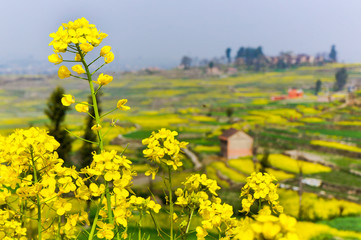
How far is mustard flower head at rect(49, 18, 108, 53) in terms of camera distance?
40.8 inches

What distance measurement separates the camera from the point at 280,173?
1661 centimetres

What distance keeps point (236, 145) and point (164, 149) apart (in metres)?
16.9

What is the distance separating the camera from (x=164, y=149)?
1.24m

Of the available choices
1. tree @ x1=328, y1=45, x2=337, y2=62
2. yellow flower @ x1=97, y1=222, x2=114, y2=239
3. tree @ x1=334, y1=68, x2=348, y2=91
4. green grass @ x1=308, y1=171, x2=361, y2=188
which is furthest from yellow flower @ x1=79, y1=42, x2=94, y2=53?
tree @ x1=328, y1=45, x2=337, y2=62

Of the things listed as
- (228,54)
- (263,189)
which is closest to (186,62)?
(228,54)

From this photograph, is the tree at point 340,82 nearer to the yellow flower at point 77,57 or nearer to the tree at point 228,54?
the tree at point 228,54

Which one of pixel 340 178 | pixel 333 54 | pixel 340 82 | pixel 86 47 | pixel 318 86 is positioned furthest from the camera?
pixel 333 54

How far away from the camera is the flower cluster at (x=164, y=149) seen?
4.05 feet

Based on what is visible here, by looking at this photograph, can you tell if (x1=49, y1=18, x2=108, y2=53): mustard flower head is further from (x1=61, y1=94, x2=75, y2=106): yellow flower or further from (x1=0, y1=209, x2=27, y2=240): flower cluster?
(x1=0, y1=209, x2=27, y2=240): flower cluster

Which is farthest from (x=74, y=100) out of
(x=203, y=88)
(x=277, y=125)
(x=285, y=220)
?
(x=203, y=88)

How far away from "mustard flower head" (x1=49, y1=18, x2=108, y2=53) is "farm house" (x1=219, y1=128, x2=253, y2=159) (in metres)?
16.8

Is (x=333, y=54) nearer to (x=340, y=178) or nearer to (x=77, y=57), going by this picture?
(x=340, y=178)

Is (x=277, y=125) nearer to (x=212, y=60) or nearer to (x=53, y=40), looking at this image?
A: (x=212, y=60)

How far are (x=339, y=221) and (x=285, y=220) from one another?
1413cm
